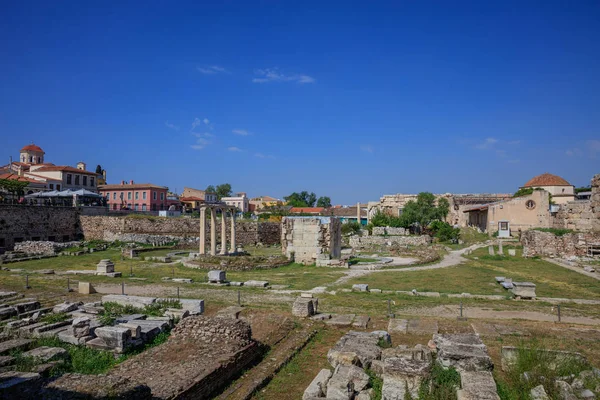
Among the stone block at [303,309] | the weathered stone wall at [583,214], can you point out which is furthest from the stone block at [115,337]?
the weathered stone wall at [583,214]

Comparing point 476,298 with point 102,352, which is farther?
point 476,298

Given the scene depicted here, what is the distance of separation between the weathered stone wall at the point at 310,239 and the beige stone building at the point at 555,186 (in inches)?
1592

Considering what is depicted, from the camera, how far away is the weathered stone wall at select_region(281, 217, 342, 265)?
28.8m

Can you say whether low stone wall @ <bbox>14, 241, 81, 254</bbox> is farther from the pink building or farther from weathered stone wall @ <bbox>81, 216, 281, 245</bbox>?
the pink building

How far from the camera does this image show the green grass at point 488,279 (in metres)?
18.4

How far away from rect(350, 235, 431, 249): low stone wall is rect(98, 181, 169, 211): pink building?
3729 cm

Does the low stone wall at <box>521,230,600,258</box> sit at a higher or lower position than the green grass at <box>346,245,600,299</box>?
higher

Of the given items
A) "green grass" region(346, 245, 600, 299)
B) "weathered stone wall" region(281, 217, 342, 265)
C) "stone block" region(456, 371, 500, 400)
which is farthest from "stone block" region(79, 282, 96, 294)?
"stone block" region(456, 371, 500, 400)

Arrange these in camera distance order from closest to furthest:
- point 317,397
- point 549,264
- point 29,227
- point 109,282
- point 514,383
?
point 317,397 < point 514,383 < point 109,282 < point 549,264 < point 29,227

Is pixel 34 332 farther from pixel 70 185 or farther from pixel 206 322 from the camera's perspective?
pixel 70 185

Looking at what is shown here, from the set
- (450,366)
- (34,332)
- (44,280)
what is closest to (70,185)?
(44,280)

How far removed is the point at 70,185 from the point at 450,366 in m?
62.0

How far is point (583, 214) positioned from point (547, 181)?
27805mm

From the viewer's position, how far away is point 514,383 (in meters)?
7.94
